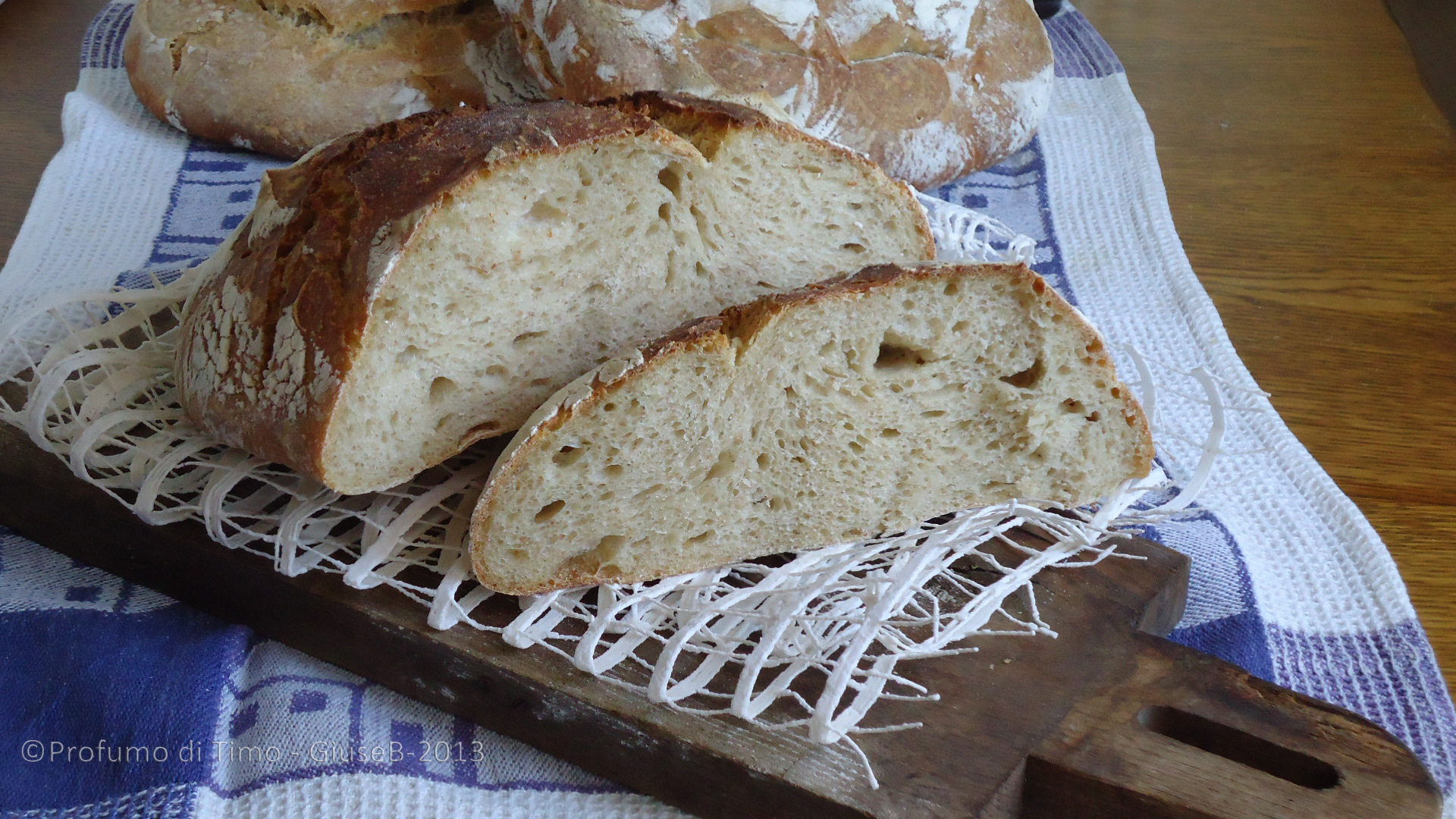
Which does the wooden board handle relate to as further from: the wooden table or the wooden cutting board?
the wooden table

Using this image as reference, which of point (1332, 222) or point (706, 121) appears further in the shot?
point (1332, 222)

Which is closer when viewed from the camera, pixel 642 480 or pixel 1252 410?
pixel 642 480

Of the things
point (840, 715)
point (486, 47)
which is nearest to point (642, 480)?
point (840, 715)

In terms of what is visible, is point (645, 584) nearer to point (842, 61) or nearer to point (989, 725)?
point (989, 725)

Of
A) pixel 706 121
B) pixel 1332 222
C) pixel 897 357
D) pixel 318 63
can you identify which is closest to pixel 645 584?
pixel 897 357

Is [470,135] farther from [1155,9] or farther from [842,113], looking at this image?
[1155,9]

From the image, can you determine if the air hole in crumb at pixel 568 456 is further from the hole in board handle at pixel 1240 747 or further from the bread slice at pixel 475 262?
the hole in board handle at pixel 1240 747
